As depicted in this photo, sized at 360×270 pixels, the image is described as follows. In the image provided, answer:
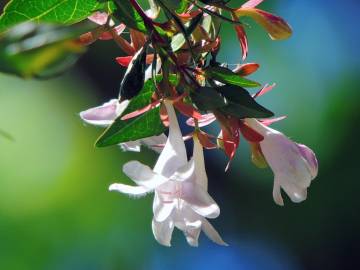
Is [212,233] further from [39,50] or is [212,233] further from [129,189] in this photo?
[39,50]

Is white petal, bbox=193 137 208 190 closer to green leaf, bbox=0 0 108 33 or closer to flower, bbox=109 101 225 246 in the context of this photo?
flower, bbox=109 101 225 246

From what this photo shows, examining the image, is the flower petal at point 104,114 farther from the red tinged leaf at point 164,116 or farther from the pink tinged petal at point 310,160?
the pink tinged petal at point 310,160

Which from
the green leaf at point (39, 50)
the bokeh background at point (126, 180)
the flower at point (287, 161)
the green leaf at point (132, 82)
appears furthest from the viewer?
the bokeh background at point (126, 180)

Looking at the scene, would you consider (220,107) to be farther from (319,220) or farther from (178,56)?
(319,220)

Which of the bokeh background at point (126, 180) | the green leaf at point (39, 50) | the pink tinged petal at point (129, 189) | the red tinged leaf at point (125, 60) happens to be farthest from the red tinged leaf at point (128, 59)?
the bokeh background at point (126, 180)

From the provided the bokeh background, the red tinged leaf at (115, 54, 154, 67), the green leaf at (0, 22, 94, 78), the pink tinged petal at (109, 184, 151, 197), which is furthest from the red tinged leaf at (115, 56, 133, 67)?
the bokeh background

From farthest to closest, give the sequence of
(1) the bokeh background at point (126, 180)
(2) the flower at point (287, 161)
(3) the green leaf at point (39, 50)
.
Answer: (1) the bokeh background at point (126, 180), (2) the flower at point (287, 161), (3) the green leaf at point (39, 50)
